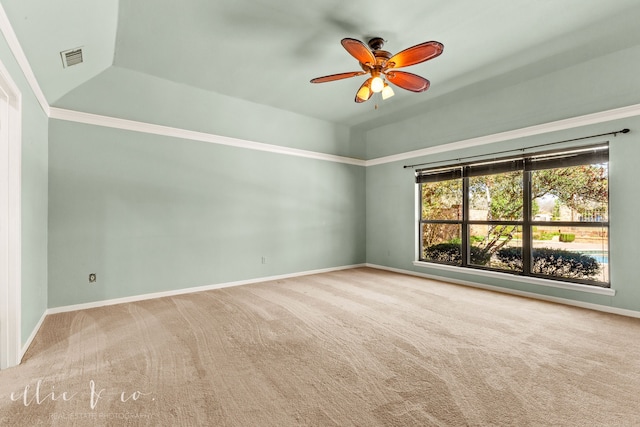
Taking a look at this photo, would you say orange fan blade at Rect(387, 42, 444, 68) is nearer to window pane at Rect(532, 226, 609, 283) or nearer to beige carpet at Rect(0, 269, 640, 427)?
beige carpet at Rect(0, 269, 640, 427)

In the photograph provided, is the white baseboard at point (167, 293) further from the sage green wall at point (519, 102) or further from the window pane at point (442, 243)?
the sage green wall at point (519, 102)

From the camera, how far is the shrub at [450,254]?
16.7 feet

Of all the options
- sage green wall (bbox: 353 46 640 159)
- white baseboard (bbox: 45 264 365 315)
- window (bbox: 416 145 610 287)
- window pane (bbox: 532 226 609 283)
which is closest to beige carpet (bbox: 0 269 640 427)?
white baseboard (bbox: 45 264 365 315)

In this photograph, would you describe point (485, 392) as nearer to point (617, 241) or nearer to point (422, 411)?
point (422, 411)

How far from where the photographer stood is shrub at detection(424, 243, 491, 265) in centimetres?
508

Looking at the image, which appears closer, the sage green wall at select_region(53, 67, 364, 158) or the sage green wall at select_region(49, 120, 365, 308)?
the sage green wall at select_region(49, 120, 365, 308)

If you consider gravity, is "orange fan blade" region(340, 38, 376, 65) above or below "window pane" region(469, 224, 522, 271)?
above

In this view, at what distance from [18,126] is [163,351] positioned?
224cm

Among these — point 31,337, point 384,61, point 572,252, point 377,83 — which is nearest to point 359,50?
point 384,61

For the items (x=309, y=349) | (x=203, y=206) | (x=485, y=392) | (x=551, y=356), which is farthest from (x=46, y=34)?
(x=551, y=356)

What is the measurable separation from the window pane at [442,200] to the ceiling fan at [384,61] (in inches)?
95.8

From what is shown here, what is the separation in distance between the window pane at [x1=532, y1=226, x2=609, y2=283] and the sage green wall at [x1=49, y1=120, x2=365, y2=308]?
3.53 metres

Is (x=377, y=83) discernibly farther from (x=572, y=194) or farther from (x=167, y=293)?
(x=167, y=293)

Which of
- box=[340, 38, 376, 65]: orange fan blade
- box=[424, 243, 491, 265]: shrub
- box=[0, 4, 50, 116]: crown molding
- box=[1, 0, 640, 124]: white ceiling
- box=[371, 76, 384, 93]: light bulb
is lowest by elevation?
box=[424, 243, 491, 265]: shrub
